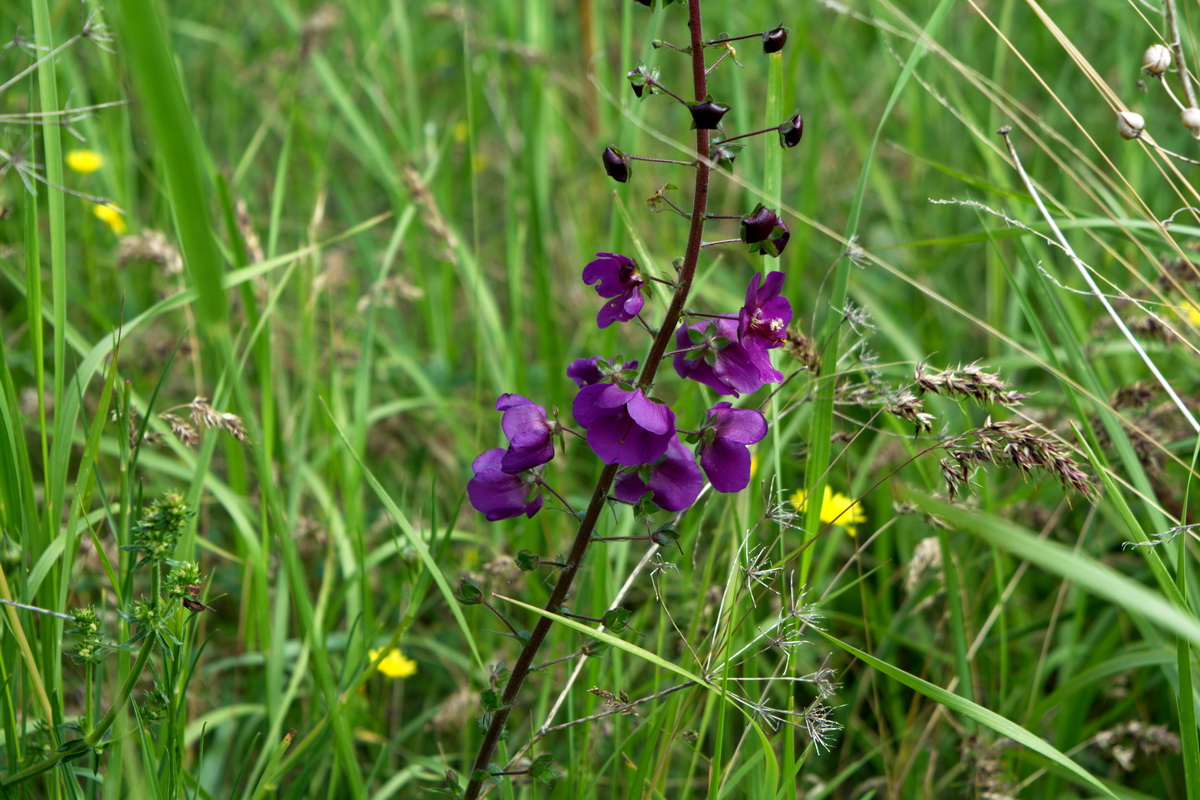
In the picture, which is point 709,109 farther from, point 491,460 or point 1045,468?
point 1045,468

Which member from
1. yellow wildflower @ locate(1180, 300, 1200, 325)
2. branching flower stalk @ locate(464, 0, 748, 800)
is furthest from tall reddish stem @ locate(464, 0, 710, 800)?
yellow wildflower @ locate(1180, 300, 1200, 325)

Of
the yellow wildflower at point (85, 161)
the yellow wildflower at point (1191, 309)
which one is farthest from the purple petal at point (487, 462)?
the yellow wildflower at point (85, 161)

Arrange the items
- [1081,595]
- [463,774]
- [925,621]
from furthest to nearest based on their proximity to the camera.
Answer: [925,621]
[1081,595]
[463,774]

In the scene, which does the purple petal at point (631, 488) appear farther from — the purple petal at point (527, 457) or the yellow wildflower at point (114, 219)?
the yellow wildflower at point (114, 219)

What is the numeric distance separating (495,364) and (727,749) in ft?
3.57

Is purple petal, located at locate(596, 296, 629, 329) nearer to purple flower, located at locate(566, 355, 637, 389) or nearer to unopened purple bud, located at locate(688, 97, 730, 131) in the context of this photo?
purple flower, located at locate(566, 355, 637, 389)

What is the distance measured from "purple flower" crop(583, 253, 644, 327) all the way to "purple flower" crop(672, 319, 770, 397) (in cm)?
9

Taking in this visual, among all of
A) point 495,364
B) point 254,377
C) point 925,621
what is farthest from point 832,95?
point 254,377

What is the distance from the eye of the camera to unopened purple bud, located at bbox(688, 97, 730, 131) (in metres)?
1.07

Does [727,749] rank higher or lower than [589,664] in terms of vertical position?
lower

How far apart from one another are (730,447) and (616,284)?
0.89 feet

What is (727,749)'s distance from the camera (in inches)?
71.9

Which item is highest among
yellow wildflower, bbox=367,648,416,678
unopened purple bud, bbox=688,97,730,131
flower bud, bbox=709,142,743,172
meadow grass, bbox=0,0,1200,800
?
unopened purple bud, bbox=688,97,730,131

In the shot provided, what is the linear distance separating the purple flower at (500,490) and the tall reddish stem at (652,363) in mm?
87
